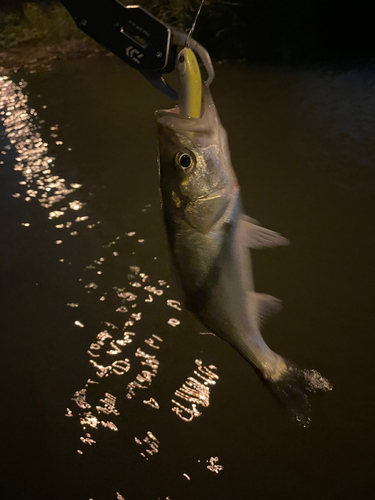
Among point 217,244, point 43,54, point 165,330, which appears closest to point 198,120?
point 217,244

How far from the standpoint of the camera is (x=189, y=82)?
1241 millimetres

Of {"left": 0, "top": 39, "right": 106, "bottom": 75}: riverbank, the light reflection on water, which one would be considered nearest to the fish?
the light reflection on water

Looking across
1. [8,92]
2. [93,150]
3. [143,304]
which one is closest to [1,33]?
[8,92]

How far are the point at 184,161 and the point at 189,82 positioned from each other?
261 mm

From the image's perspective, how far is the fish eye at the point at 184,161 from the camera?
1.36m

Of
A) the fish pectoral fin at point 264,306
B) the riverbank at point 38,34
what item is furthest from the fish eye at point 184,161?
the riverbank at point 38,34

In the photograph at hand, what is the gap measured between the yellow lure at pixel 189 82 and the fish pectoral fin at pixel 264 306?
74 centimetres

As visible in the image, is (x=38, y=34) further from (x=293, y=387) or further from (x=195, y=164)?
(x=293, y=387)

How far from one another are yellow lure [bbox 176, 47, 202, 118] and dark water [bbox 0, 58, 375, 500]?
628 millimetres

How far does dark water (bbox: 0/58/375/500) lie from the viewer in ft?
6.81

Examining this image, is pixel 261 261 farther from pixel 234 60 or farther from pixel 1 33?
pixel 1 33

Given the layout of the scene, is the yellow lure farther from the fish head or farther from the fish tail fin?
the fish tail fin

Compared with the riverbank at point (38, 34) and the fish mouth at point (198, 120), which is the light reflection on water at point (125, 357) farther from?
the riverbank at point (38, 34)

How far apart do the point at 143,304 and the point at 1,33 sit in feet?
33.3
